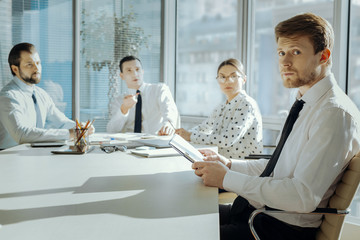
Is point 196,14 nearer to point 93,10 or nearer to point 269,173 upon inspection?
point 93,10

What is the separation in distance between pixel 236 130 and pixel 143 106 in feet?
4.74

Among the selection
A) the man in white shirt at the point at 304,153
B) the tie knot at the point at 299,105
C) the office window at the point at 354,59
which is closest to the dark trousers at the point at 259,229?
the man in white shirt at the point at 304,153

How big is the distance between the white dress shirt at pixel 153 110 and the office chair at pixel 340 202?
2.26 m

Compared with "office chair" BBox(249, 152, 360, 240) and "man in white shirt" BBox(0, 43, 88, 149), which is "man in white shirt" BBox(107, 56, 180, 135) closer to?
"man in white shirt" BBox(0, 43, 88, 149)

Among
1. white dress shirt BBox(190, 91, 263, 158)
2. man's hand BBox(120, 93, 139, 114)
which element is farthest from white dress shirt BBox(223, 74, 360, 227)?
man's hand BBox(120, 93, 139, 114)

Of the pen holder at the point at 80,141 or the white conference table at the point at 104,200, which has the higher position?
the pen holder at the point at 80,141

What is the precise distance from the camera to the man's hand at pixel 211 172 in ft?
4.14

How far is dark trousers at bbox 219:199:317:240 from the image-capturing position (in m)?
1.22

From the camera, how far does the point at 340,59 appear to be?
2.68 metres

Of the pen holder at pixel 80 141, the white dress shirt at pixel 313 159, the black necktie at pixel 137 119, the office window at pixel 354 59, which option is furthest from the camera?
the black necktie at pixel 137 119

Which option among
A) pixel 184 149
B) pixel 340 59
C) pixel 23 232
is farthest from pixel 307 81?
pixel 340 59

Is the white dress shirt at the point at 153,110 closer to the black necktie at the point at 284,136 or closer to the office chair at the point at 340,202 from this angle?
Answer: the black necktie at the point at 284,136

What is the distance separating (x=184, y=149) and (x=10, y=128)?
1617 mm

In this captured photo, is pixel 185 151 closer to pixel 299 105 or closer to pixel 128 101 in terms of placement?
pixel 299 105
